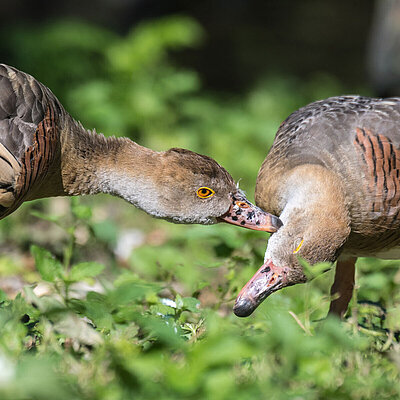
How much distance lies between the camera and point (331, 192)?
4.61m

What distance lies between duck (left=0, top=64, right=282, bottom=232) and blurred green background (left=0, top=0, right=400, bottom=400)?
0.28 meters

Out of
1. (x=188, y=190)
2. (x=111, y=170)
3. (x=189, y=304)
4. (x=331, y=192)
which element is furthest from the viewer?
(x=111, y=170)

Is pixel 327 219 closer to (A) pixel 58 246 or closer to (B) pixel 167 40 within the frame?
(A) pixel 58 246

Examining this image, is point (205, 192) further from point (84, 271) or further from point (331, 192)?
point (84, 271)

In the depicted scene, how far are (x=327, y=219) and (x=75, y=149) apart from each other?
196 centimetres

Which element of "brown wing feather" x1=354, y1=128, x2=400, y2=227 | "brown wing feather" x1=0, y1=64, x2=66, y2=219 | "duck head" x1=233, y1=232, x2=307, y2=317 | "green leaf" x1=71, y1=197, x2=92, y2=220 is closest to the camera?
"duck head" x1=233, y1=232, x2=307, y2=317

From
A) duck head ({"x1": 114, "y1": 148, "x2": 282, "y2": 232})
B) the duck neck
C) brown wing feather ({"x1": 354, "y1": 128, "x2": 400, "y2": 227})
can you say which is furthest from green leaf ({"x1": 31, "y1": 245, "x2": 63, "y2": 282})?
brown wing feather ({"x1": 354, "y1": 128, "x2": 400, "y2": 227})

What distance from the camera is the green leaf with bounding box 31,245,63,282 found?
4.41 metres

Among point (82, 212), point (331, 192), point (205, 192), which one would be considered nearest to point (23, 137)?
point (82, 212)

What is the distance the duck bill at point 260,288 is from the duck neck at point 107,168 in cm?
117

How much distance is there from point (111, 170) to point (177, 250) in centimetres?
214

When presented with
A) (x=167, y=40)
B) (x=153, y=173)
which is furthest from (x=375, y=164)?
(x=167, y=40)

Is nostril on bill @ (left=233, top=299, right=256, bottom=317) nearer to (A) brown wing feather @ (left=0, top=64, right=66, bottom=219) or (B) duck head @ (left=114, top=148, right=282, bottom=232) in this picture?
(B) duck head @ (left=114, top=148, right=282, bottom=232)

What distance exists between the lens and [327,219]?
176 inches
